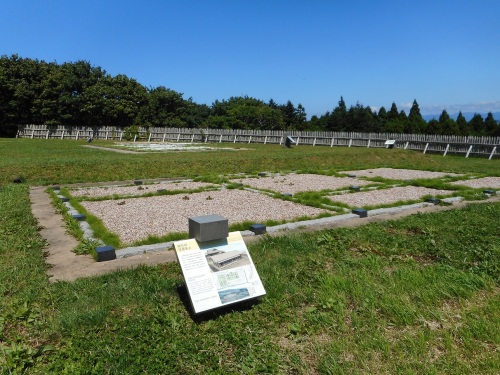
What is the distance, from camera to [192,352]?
320 cm

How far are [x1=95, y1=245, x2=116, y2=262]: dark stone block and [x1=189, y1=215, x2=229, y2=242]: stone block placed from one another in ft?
6.32

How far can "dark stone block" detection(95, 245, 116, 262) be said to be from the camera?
5.19m

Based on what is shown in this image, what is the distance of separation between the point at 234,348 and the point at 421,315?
176cm

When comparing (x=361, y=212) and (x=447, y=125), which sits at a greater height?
(x=447, y=125)

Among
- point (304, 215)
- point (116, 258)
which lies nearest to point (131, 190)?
point (304, 215)

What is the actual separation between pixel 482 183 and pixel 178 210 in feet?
34.0

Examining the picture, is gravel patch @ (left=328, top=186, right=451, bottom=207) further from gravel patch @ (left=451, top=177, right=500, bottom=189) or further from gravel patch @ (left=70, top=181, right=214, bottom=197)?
gravel patch @ (left=70, top=181, right=214, bottom=197)

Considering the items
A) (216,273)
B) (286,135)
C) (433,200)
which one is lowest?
(216,273)

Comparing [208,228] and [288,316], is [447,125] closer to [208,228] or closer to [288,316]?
[288,316]

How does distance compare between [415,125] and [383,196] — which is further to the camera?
[415,125]

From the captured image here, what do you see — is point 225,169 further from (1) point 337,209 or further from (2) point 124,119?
(2) point 124,119

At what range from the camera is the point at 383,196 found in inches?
415

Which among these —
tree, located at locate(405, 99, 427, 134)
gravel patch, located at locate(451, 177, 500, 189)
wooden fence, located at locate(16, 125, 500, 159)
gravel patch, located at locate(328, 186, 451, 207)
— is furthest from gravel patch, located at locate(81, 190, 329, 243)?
tree, located at locate(405, 99, 427, 134)

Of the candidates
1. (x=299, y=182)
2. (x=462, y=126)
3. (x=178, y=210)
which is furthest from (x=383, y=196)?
(x=462, y=126)
